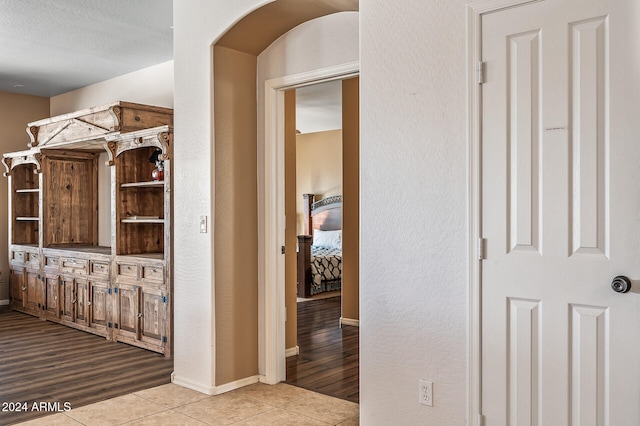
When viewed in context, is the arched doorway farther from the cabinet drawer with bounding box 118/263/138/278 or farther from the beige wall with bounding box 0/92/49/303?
the beige wall with bounding box 0/92/49/303

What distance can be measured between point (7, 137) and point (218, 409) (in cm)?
554

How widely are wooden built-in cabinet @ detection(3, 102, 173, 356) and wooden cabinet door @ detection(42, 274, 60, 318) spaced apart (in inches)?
0.4

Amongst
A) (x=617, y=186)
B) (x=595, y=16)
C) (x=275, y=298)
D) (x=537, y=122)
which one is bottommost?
(x=275, y=298)

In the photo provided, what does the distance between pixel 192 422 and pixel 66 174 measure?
4.44 m

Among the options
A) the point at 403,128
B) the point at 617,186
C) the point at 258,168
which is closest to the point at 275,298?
the point at 258,168

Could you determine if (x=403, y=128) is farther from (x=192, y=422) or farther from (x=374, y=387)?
(x=192, y=422)

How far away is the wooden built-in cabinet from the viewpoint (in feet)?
16.3

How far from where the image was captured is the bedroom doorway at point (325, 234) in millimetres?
4430

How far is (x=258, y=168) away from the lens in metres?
4.03

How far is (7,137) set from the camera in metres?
7.21

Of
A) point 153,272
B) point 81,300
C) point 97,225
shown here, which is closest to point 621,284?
point 153,272

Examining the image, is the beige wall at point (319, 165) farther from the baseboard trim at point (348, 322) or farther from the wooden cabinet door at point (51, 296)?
the wooden cabinet door at point (51, 296)

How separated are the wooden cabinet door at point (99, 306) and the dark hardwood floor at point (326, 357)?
1900mm

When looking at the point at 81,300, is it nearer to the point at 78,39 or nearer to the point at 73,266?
the point at 73,266
